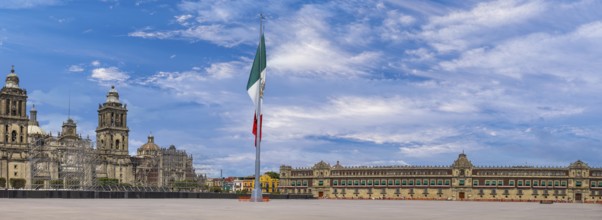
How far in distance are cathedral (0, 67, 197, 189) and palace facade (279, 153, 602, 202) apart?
34706 millimetres

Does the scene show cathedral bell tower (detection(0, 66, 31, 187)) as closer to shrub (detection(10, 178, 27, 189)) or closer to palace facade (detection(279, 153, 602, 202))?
shrub (detection(10, 178, 27, 189))

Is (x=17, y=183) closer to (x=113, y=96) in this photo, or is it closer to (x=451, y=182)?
(x=113, y=96)

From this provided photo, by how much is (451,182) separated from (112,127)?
85.8 m

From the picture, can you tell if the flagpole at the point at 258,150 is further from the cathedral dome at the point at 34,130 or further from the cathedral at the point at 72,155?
the cathedral dome at the point at 34,130

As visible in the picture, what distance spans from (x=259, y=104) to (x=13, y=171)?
344 ft

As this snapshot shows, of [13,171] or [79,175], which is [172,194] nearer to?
[79,175]

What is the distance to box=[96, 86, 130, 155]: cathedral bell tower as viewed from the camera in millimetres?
168750

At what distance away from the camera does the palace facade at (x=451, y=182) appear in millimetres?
155125

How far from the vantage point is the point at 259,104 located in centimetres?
4800

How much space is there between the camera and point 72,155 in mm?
134375

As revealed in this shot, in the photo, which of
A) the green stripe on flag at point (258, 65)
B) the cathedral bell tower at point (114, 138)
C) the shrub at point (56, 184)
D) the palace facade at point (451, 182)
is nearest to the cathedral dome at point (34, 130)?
the cathedral bell tower at point (114, 138)

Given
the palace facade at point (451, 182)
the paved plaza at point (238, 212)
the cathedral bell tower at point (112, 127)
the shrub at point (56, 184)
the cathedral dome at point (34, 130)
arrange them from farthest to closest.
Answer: the cathedral bell tower at point (112, 127), the cathedral dome at point (34, 130), the palace facade at point (451, 182), the shrub at point (56, 184), the paved plaza at point (238, 212)

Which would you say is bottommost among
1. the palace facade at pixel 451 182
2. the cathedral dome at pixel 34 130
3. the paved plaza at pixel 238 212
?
the palace facade at pixel 451 182

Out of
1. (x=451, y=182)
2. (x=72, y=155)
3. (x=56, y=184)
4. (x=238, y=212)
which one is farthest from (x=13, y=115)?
(x=238, y=212)
